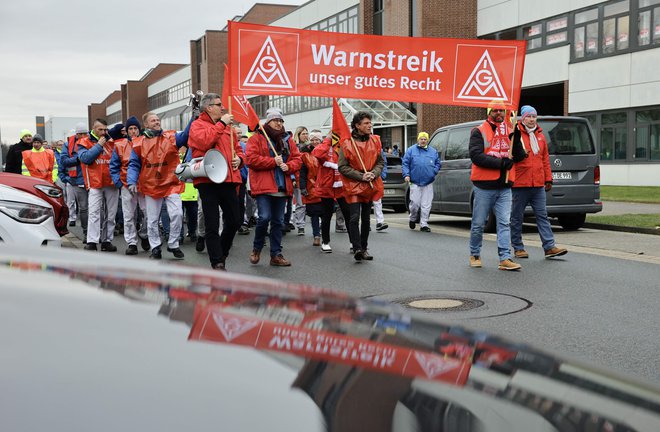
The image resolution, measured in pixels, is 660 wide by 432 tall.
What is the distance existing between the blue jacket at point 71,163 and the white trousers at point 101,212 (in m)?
0.95

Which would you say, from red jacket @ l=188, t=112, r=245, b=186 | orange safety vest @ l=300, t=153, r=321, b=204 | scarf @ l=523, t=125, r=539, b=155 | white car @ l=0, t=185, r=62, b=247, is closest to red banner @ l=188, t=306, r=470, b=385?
white car @ l=0, t=185, r=62, b=247

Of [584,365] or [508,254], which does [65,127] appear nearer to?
[508,254]

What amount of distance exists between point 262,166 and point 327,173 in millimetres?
2871

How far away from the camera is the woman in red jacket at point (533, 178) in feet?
32.4

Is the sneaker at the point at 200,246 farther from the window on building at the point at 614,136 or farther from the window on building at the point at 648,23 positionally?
the window on building at the point at 614,136

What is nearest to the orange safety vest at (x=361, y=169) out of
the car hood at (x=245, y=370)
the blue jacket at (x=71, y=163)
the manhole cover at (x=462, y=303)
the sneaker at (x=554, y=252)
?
the sneaker at (x=554, y=252)

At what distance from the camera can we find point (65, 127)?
217 ft

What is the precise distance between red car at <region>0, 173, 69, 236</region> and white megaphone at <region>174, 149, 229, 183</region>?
6.49ft

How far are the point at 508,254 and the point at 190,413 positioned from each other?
8.25m

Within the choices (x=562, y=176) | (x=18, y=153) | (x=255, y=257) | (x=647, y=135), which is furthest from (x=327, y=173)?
(x=647, y=135)

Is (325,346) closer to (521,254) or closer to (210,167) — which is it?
(210,167)

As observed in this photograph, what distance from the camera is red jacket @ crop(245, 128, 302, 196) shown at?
9398 mm

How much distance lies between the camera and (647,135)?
93.6 ft

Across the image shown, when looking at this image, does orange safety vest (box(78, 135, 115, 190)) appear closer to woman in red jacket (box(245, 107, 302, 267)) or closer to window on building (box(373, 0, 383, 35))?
woman in red jacket (box(245, 107, 302, 267))
